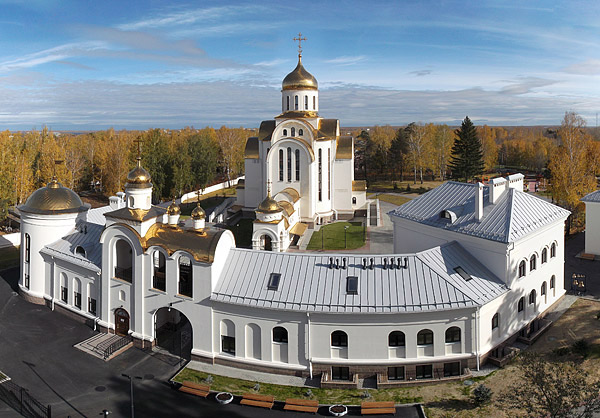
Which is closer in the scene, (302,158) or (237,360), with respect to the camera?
(237,360)

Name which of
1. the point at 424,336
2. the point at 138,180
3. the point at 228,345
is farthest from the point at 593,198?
the point at 138,180

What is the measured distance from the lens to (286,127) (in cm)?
4494

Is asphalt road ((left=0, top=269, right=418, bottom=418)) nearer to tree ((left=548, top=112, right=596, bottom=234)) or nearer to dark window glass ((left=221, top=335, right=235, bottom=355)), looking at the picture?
dark window glass ((left=221, top=335, right=235, bottom=355))

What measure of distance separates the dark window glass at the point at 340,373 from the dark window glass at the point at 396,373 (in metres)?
1.63

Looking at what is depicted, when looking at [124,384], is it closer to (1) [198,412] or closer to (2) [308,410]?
(1) [198,412]

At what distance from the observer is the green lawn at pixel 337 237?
38688mm

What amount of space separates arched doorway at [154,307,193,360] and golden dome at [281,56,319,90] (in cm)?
2774

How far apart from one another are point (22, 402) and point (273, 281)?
10366 mm

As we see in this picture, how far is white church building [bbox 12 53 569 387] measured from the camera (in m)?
19.9

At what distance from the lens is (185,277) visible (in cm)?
2239

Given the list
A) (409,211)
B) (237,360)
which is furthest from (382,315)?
(409,211)

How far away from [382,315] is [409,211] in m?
9.24

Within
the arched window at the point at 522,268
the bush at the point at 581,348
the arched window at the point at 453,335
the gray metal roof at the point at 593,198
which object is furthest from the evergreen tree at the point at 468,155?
the arched window at the point at 453,335

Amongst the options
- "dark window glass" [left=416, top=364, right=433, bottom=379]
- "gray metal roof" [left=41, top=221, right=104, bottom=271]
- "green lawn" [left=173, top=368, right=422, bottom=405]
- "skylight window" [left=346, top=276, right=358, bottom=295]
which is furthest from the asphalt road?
"skylight window" [left=346, top=276, right=358, bottom=295]
